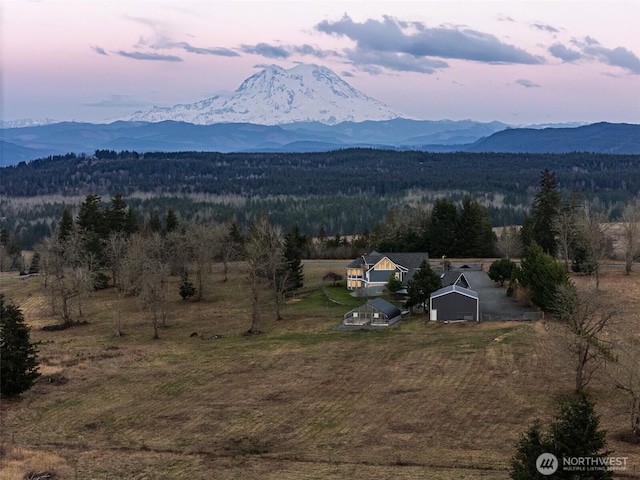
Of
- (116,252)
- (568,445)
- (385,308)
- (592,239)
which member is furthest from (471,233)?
(568,445)

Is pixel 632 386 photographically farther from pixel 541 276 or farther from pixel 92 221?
pixel 92 221

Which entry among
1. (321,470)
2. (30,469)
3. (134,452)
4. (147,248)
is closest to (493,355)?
(321,470)

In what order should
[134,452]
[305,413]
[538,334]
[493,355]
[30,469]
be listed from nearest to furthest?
[30,469]
[134,452]
[305,413]
[493,355]
[538,334]

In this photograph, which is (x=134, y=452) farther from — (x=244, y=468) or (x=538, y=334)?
(x=538, y=334)

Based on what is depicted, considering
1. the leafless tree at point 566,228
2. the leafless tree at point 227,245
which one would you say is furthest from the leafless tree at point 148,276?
the leafless tree at point 566,228

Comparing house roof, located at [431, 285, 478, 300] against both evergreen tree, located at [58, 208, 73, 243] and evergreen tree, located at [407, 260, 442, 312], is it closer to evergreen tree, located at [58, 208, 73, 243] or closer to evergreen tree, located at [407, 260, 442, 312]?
evergreen tree, located at [407, 260, 442, 312]
